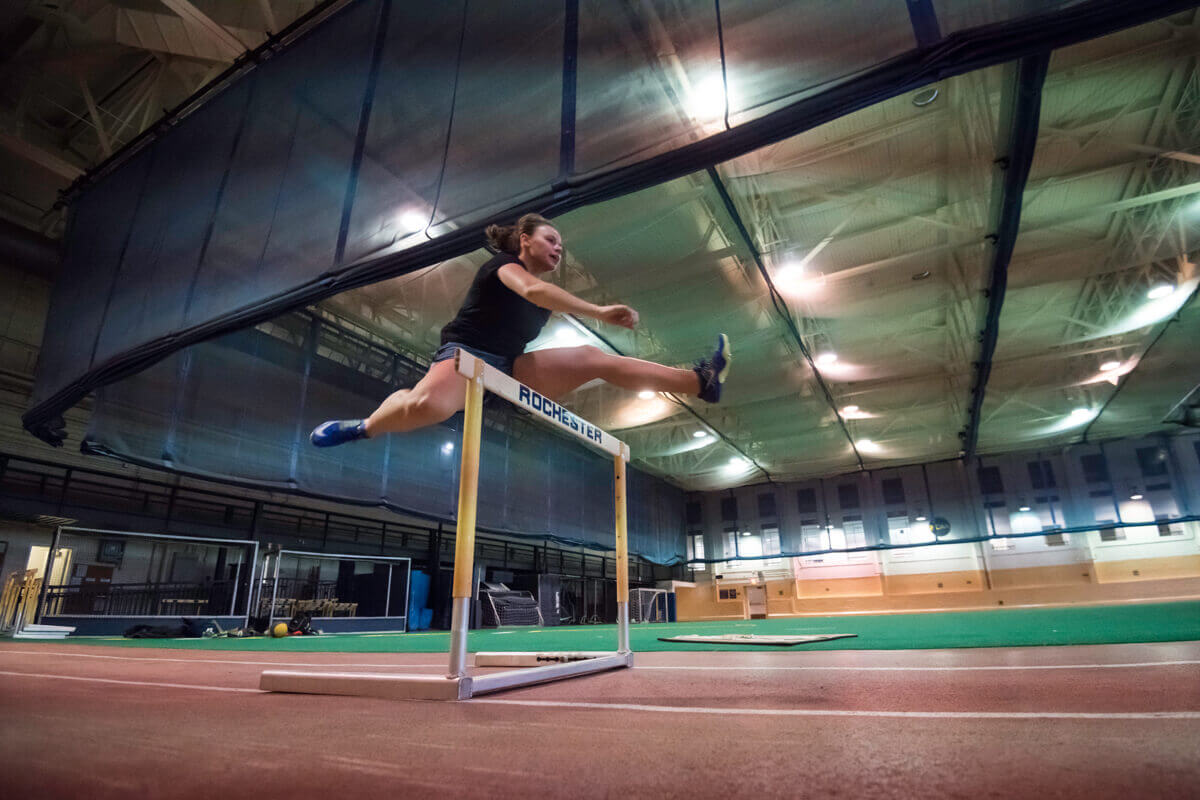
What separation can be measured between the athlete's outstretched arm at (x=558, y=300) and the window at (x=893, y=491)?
629 inches

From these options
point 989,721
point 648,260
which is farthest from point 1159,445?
point 989,721

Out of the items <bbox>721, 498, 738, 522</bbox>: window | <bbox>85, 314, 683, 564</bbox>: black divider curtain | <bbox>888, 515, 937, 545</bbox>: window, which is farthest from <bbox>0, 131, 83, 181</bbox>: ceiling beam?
<bbox>888, 515, 937, 545</bbox>: window

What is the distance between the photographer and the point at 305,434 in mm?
6664

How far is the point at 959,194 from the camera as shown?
5988mm

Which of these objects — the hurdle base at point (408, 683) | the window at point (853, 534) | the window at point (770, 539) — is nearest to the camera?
the hurdle base at point (408, 683)

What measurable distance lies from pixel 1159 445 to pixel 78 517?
846 inches

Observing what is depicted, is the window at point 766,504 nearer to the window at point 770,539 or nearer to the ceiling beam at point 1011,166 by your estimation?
the window at point 770,539

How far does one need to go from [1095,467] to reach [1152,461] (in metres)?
1.02

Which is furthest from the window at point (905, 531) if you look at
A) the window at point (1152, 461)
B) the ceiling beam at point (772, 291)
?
the ceiling beam at point (772, 291)

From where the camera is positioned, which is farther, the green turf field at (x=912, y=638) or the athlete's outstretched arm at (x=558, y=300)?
the green turf field at (x=912, y=638)

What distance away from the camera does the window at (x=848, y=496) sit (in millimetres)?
15734

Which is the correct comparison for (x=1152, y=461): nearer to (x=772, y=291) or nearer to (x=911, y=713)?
(x=772, y=291)

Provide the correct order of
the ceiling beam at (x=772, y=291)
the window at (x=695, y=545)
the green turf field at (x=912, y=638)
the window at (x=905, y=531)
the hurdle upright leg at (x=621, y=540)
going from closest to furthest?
the hurdle upright leg at (x=621, y=540)
the green turf field at (x=912, y=638)
the ceiling beam at (x=772, y=291)
the window at (x=905, y=531)
the window at (x=695, y=545)

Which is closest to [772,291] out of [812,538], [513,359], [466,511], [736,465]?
[513,359]
